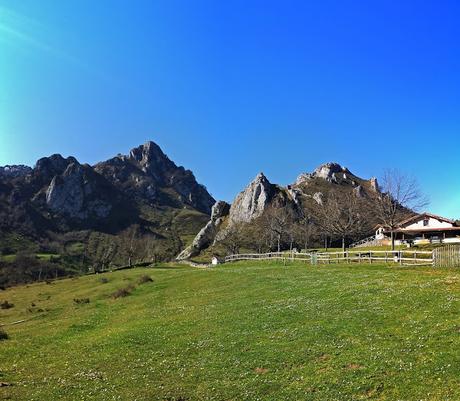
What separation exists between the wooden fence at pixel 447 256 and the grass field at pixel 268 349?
6390 millimetres

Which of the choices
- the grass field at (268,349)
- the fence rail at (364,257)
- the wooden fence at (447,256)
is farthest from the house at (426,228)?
the grass field at (268,349)

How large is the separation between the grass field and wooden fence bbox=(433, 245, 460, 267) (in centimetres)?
639

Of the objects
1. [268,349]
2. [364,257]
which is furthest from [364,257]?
[268,349]

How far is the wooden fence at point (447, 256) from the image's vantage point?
125 ft

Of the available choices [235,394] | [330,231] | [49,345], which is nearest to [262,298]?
[49,345]

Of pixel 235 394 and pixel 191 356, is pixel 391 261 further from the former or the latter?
pixel 235 394

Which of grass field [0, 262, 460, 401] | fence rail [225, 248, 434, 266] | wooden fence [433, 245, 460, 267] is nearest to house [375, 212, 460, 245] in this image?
fence rail [225, 248, 434, 266]

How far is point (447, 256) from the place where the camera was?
129 feet

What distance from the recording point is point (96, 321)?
36.2 metres

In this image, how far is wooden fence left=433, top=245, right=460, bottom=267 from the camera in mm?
38062

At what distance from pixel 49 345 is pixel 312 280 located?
22.6 metres

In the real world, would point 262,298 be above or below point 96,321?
above

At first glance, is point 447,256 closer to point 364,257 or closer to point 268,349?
point 364,257

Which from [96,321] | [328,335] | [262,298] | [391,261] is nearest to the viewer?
[328,335]
